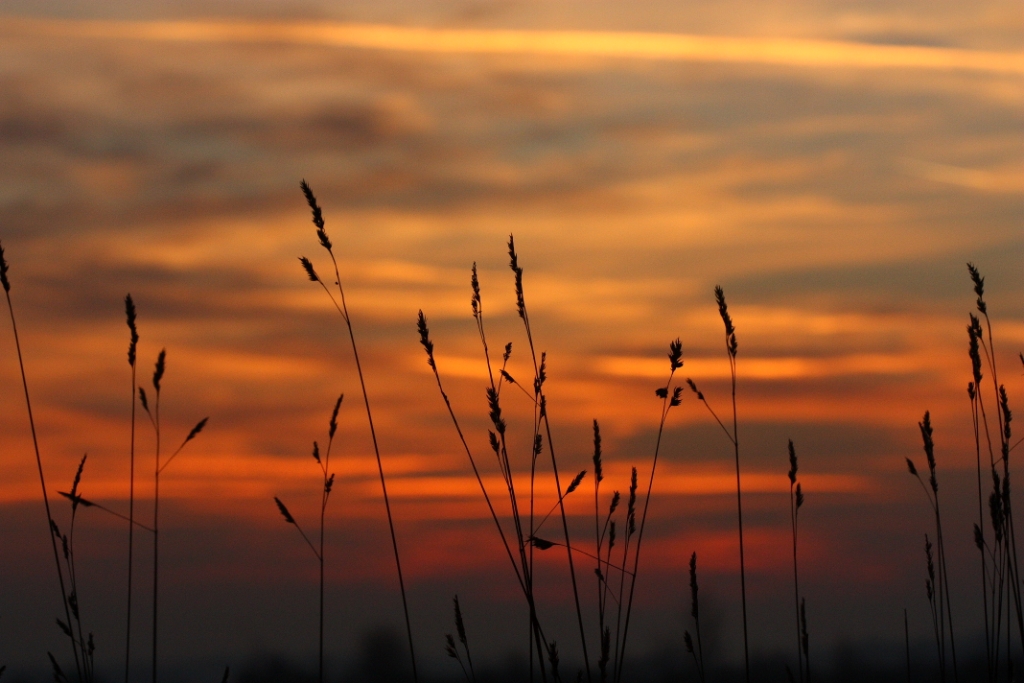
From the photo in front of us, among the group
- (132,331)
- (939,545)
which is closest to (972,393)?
(939,545)

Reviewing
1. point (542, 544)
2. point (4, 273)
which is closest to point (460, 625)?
point (542, 544)

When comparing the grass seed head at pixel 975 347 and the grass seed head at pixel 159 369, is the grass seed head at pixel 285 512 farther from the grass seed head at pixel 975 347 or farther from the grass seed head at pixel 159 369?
the grass seed head at pixel 975 347

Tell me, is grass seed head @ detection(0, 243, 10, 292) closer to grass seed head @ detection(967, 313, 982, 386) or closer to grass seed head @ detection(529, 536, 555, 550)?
grass seed head @ detection(529, 536, 555, 550)

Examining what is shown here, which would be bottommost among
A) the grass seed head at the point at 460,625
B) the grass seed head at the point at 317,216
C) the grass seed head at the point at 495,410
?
the grass seed head at the point at 460,625

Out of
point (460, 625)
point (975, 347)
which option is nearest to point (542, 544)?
point (460, 625)

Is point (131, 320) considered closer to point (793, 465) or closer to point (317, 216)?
point (317, 216)

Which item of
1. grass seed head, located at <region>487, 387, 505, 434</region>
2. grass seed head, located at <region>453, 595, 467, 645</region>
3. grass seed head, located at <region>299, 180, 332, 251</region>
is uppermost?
grass seed head, located at <region>299, 180, 332, 251</region>

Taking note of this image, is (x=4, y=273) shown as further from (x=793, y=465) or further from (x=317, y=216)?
(x=793, y=465)

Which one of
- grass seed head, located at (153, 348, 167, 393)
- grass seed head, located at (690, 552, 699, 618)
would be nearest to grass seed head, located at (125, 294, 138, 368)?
grass seed head, located at (153, 348, 167, 393)

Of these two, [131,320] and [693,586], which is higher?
[131,320]

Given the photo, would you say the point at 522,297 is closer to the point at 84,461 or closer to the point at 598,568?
the point at 598,568

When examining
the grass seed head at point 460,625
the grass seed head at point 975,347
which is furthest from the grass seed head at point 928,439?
the grass seed head at point 460,625

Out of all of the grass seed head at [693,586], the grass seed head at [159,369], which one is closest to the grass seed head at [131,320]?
the grass seed head at [159,369]

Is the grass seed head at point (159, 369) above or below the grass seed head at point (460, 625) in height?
above
